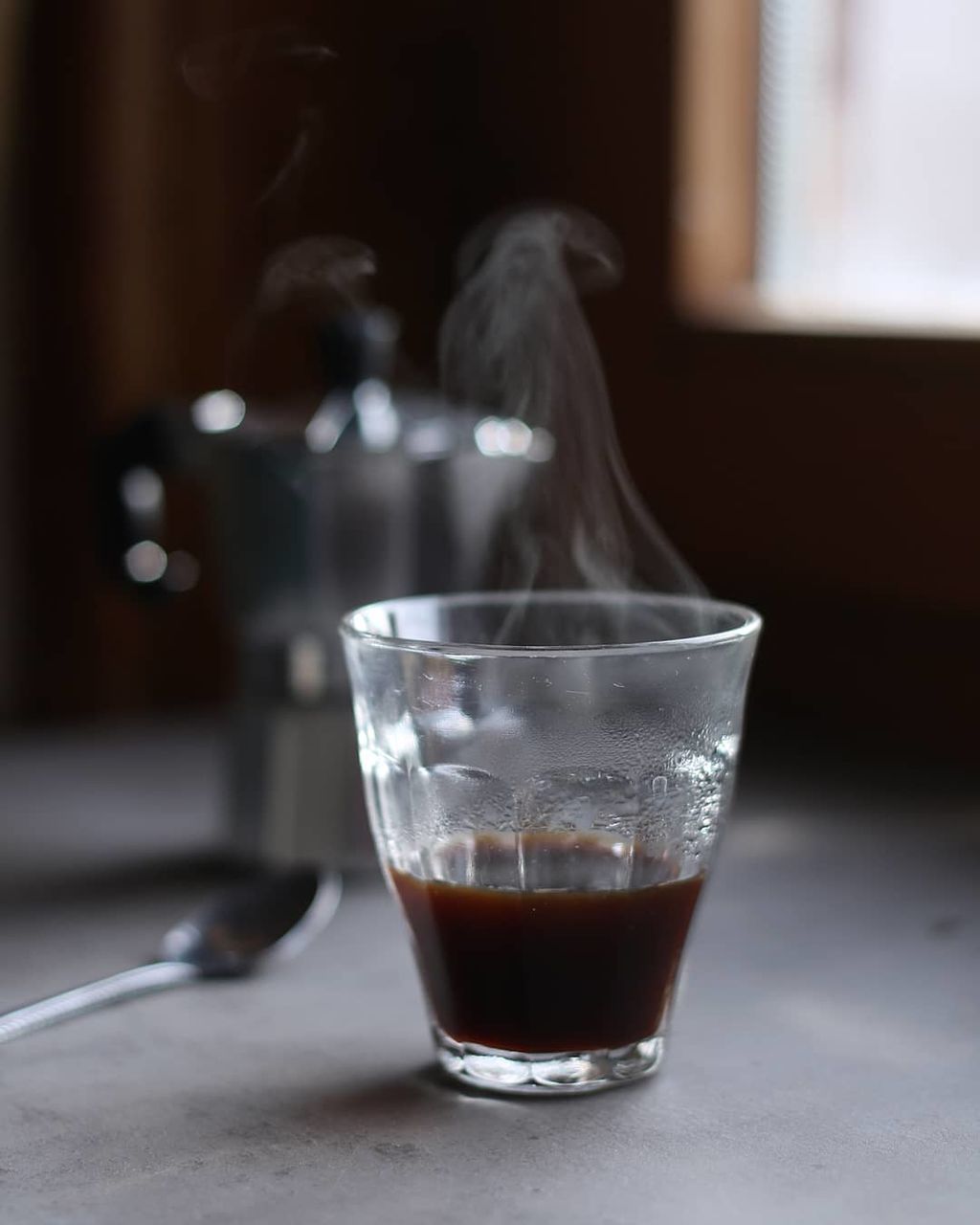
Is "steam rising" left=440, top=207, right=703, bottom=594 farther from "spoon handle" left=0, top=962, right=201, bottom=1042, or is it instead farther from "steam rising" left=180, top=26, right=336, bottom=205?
"steam rising" left=180, top=26, right=336, bottom=205

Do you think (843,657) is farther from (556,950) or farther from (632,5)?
(556,950)

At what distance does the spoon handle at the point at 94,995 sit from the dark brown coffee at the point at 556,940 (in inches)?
6.1

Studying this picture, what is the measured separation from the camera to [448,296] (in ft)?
5.15

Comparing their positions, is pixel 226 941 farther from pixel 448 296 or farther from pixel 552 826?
pixel 448 296

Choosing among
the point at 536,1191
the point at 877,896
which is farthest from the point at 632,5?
the point at 536,1191

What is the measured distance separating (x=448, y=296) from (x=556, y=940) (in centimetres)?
106

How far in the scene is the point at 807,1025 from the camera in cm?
68

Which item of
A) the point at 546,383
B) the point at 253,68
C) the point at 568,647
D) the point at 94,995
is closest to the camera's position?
the point at 568,647

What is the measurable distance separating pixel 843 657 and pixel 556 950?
0.66 meters

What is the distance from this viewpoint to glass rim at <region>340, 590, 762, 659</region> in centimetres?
58

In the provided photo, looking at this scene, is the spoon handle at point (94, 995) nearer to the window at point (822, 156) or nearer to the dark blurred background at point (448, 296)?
the dark blurred background at point (448, 296)

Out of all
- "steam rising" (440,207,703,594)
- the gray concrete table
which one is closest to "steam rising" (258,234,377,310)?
"steam rising" (440,207,703,594)

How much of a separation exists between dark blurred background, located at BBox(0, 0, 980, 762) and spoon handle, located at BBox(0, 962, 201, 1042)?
56cm

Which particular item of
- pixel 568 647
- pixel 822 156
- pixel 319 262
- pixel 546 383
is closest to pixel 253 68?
pixel 319 262
